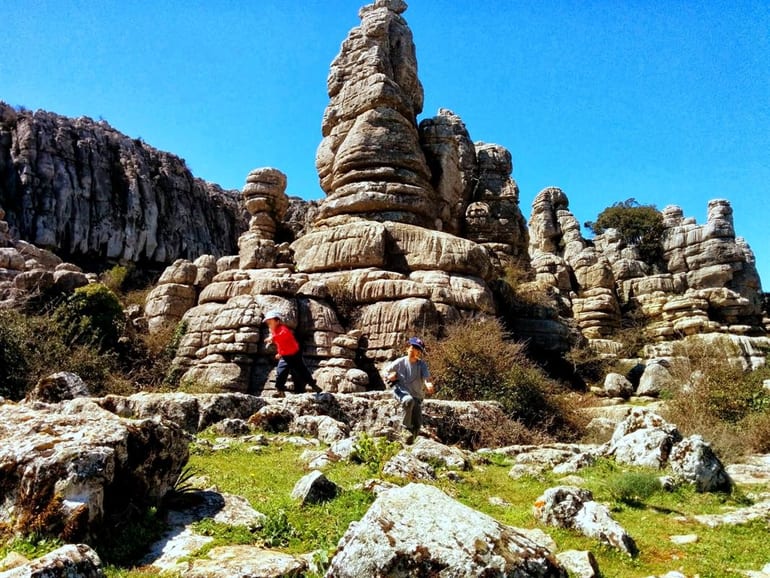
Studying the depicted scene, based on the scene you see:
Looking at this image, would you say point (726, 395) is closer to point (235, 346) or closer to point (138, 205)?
point (235, 346)

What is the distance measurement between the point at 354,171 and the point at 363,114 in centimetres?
252

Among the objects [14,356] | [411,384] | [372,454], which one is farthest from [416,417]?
[14,356]

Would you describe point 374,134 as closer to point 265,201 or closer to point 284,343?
point 265,201

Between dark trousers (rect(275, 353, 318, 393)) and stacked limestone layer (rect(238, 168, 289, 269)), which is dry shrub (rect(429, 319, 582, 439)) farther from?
stacked limestone layer (rect(238, 168, 289, 269))

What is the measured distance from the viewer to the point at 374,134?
71.3 ft

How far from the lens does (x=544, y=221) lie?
42062 millimetres

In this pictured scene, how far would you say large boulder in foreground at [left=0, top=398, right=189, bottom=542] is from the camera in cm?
332

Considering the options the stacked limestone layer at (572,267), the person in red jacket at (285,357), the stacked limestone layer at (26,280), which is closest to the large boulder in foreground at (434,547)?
the person in red jacket at (285,357)

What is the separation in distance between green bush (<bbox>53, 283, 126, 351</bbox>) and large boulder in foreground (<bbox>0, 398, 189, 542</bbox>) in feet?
37.6

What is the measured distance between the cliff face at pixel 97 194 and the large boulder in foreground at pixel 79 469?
47532 millimetres

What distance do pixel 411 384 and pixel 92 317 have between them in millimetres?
11039

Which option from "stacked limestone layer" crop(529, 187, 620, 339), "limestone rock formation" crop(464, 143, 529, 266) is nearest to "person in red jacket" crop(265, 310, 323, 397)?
"limestone rock formation" crop(464, 143, 529, 266)

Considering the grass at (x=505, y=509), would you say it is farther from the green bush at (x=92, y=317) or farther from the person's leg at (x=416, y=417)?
the green bush at (x=92, y=317)

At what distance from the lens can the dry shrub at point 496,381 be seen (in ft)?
44.2
